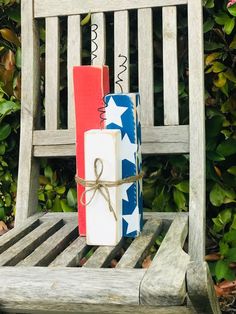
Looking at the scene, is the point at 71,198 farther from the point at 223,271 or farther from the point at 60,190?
the point at 223,271

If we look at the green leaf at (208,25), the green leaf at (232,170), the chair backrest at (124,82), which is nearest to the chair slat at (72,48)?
the chair backrest at (124,82)

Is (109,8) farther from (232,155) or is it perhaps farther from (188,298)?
(188,298)

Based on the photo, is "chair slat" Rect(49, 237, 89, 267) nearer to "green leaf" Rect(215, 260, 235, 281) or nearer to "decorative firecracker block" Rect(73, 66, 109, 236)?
"decorative firecracker block" Rect(73, 66, 109, 236)

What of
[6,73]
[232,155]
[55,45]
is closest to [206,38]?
[232,155]

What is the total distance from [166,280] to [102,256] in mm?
237

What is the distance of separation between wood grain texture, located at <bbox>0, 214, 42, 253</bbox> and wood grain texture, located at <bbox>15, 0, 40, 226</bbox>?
0.16ft

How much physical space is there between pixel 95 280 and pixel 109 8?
2.46ft

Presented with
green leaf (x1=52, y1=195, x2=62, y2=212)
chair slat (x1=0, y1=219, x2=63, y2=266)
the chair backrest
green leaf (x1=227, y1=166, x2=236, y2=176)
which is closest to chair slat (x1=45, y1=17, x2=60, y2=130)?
the chair backrest

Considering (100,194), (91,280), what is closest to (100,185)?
(100,194)

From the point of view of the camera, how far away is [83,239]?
122cm

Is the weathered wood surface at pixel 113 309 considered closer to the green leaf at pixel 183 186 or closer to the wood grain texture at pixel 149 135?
the wood grain texture at pixel 149 135

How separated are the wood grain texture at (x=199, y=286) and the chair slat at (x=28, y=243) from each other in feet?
1.16

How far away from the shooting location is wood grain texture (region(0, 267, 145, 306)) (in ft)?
2.90

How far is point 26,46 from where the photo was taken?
1.49 meters
